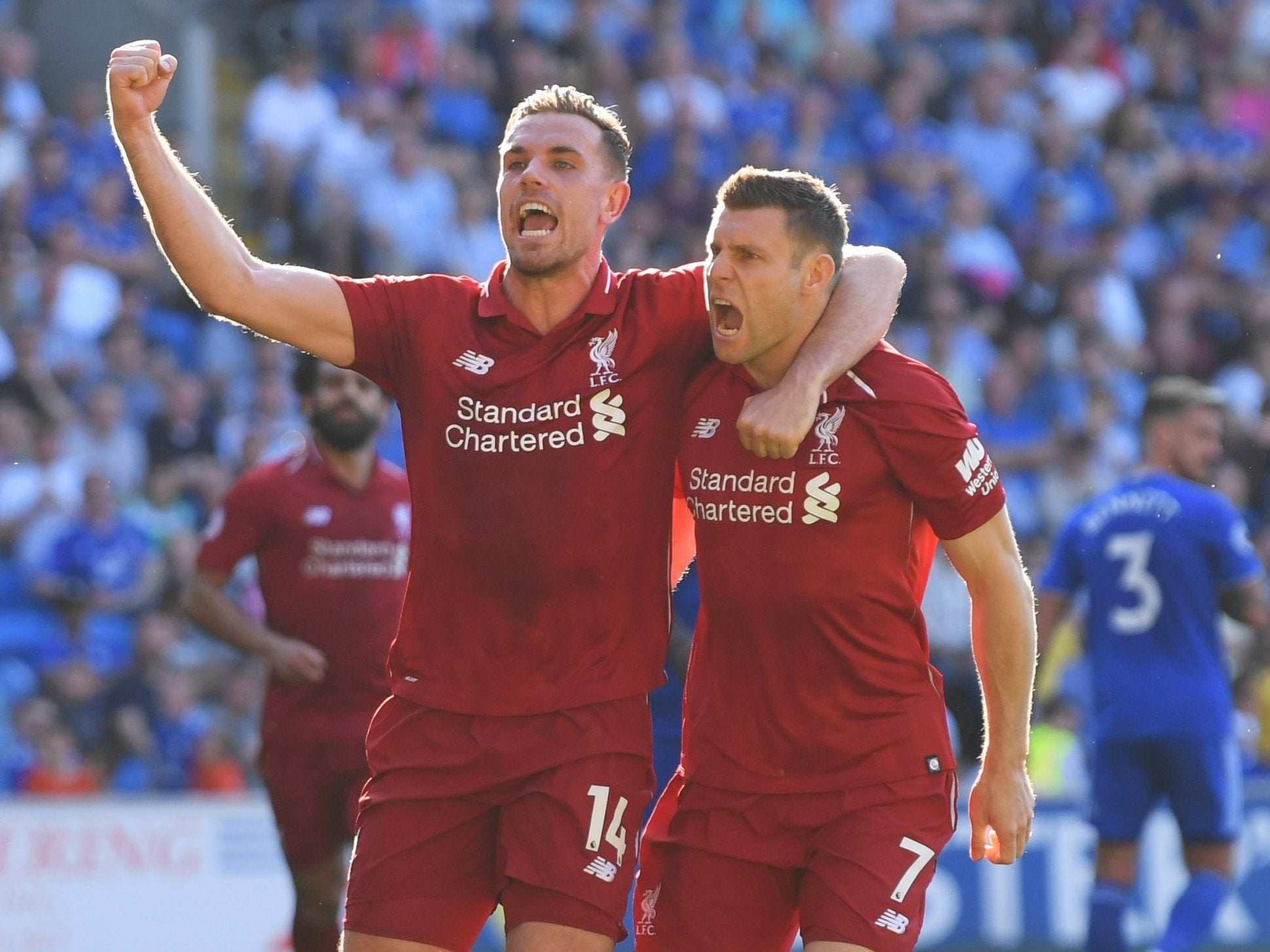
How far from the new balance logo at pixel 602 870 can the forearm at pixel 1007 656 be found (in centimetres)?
102

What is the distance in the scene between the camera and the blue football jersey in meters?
8.74

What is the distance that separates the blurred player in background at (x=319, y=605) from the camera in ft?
26.2

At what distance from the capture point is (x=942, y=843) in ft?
17.1

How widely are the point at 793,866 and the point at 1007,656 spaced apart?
76cm

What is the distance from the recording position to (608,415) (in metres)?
5.25

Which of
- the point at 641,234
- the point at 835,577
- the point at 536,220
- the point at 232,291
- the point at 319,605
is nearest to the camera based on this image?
the point at 232,291

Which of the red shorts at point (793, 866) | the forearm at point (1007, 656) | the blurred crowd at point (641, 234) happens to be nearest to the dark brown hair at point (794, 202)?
the forearm at point (1007, 656)

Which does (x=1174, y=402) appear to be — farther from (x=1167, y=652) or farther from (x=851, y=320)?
(x=851, y=320)

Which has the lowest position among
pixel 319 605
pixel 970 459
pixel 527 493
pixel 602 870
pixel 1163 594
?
pixel 602 870

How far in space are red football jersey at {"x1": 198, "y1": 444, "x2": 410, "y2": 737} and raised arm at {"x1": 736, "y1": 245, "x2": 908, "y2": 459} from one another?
317cm

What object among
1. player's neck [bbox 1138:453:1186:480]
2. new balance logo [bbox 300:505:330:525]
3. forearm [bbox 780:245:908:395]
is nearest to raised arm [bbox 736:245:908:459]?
forearm [bbox 780:245:908:395]

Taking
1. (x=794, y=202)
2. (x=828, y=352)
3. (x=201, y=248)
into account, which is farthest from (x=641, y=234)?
(x=201, y=248)

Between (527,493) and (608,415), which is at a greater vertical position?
(608,415)

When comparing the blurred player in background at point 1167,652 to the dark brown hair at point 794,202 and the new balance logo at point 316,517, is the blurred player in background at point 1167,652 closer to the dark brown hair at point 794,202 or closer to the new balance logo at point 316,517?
the new balance logo at point 316,517
